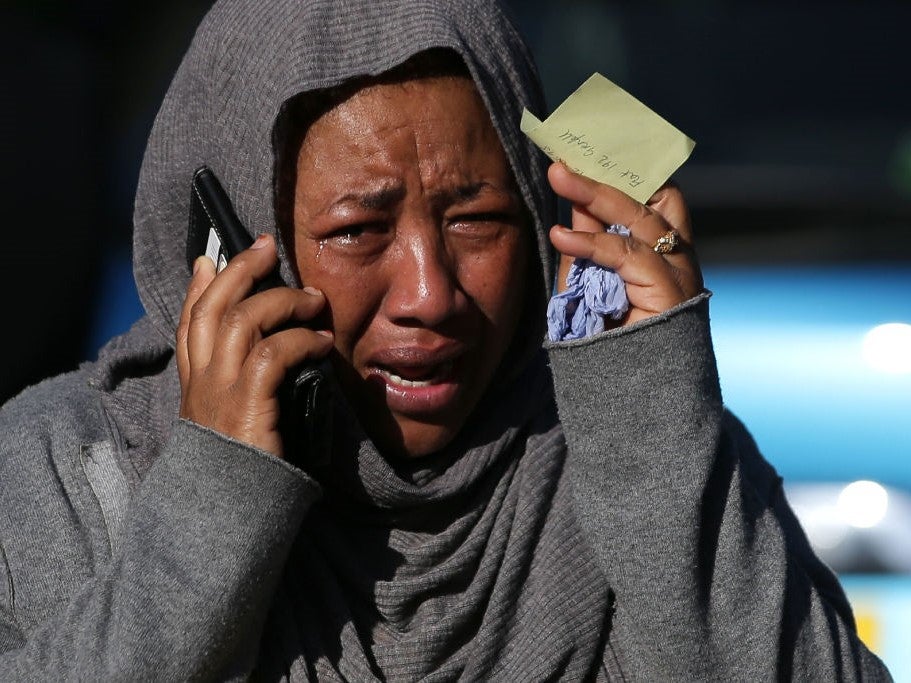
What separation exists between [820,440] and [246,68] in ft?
5.41

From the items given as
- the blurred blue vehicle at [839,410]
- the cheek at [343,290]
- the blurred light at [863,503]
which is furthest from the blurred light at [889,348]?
the cheek at [343,290]

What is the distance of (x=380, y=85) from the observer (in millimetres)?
2156

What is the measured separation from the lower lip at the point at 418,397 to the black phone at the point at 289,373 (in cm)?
13

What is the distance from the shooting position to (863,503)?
3.19 metres

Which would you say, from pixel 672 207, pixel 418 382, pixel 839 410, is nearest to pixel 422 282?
pixel 418 382

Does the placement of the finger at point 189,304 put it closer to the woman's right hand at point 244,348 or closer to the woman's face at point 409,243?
the woman's right hand at point 244,348

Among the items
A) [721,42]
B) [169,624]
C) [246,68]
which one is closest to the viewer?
[169,624]

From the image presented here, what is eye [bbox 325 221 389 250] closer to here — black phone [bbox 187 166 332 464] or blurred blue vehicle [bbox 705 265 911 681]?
black phone [bbox 187 166 332 464]

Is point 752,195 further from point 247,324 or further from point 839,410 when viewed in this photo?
point 247,324

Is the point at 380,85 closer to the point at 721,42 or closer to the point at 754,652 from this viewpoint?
the point at 754,652

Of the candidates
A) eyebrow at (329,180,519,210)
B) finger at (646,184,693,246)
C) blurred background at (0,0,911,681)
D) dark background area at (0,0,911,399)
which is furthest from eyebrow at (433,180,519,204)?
dark background area at (0,0,911,399)

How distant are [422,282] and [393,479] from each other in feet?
1.01

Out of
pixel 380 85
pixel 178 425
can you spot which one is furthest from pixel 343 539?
pixel 380 85

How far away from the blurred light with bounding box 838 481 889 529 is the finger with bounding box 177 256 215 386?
1635 millimetres
